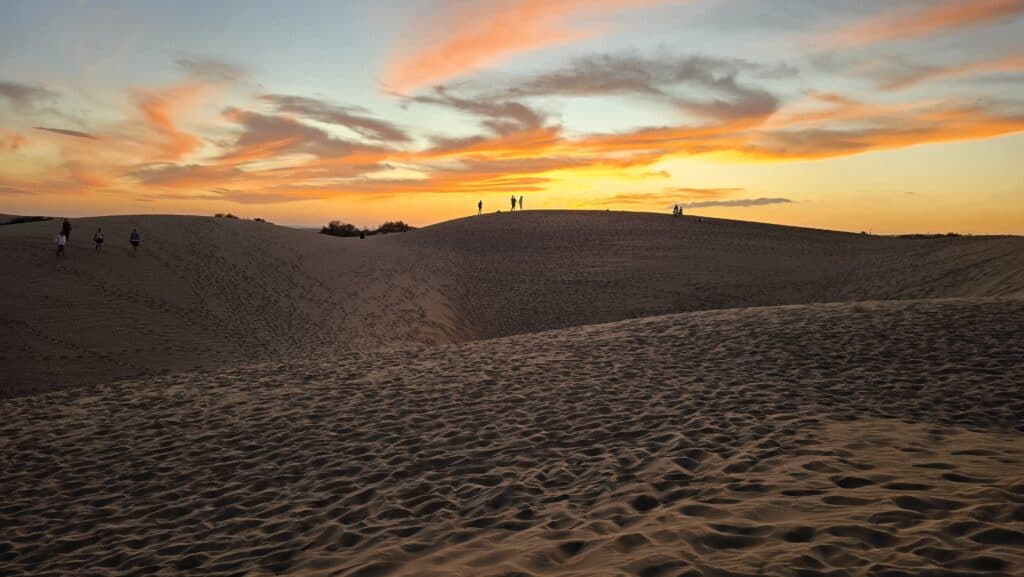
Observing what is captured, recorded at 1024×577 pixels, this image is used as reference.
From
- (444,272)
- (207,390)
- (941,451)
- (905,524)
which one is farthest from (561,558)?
(444,272)

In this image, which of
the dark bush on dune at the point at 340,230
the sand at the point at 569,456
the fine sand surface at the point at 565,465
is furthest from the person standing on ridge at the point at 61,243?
the dark bush on dune at the point at 340,230

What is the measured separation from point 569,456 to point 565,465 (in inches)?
13.3

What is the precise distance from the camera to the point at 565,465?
24.4 feet

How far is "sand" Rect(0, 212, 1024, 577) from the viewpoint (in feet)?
16.4

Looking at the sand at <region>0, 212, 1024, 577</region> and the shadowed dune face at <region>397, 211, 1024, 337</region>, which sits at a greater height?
the shadowed dune face at <region>397, 211, 1024, 337</region>

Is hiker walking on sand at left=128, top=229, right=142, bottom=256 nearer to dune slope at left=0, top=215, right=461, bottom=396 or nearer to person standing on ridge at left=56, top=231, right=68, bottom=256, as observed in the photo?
dune slope at left=0, top=215, right=461, bottom=396

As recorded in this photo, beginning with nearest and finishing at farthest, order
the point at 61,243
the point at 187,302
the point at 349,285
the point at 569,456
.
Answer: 1. the point at 569,456
2. the point at 187,302
3. the point at 61,243
4. the point at 349,285

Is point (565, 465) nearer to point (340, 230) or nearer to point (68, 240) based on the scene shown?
point (68, 240)

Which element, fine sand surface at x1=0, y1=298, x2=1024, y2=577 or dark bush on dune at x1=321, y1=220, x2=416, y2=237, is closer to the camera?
fine sand surface at x1=0, y1=298, x2=1024, y2=577

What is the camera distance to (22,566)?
19.9 feet

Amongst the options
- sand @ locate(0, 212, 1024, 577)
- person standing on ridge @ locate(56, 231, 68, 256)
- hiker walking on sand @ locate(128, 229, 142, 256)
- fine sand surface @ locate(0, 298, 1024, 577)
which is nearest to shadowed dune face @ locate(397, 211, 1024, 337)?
sand @ locate(0, 212, 1024, 577)

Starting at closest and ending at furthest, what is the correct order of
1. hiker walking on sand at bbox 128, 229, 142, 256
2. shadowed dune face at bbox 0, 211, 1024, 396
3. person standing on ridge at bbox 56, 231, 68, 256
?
shadowed dune face at bbox 0, 211, 1024, 396 < person standing on ridge at bbox 56, 231, 68, 256 < hiker walking on sand at bbox 128, 229, 142, 256

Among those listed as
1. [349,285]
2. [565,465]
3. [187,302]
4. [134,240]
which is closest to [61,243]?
[134,240]

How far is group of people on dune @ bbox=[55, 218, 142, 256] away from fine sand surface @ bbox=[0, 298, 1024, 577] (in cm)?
1651
